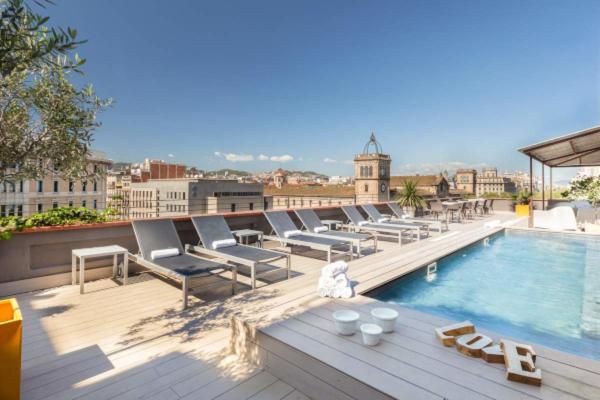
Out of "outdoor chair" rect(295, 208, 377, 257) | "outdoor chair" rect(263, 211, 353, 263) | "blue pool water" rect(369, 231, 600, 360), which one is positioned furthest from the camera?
"outdoor chair" rect(295, 208, 377, 257)

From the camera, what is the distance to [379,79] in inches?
1326

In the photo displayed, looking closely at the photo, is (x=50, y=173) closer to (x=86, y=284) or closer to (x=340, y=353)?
(x=86, y=284)

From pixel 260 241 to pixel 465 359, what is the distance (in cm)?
409

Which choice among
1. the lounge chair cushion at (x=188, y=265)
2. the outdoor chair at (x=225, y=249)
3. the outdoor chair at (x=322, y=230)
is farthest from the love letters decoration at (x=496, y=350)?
the outdoor chair at (x=322, y=230)

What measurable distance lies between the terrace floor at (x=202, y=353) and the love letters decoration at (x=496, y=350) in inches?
2.5

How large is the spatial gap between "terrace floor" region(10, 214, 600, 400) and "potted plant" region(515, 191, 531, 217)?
40.7ft

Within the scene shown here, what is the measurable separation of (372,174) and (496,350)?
59.8 m

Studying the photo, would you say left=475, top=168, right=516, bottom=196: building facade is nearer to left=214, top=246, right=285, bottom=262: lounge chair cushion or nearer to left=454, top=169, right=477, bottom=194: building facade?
left=454, top=169, right=477, bottom=194: building facade

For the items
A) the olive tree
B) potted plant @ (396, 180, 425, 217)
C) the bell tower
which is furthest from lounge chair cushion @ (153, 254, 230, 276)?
the bell tower

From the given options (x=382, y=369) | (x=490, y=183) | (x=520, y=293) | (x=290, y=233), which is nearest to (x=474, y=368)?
(x=382, y=369)

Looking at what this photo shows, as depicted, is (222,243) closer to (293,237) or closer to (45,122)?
(293,237)

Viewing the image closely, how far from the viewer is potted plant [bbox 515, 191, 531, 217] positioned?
1282cm

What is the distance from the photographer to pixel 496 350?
2.08 metres

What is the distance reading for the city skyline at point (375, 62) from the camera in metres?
15.4
